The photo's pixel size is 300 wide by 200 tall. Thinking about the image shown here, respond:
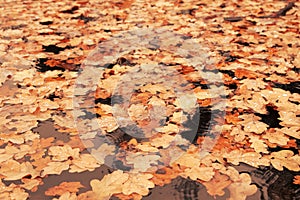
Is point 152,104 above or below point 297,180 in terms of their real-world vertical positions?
above

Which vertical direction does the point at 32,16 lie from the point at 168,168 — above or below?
above

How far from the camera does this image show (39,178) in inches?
89.7

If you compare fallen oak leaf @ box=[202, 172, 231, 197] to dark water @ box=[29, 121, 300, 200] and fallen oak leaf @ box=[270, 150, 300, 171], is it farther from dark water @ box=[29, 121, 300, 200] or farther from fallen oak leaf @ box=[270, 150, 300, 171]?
fallen oak leaf @ box=[270, 150, 300, 171]

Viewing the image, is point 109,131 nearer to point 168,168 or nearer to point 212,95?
point 168,168

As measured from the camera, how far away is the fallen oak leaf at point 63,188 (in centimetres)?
218

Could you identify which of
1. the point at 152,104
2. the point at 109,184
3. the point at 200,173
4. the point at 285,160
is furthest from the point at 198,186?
the point at 152,104

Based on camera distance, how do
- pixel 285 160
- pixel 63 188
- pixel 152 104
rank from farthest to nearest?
pixel 152 104 < pixel 285 160 < pixel 63 188

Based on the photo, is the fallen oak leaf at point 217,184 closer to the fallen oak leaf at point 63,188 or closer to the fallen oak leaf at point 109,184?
the fallen oak leaf at point 109,184

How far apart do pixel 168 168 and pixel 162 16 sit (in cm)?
360

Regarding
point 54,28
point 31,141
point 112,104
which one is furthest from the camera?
point 54,28

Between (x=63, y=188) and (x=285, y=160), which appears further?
(x=285, y=160)

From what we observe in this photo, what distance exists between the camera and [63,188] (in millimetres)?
2223

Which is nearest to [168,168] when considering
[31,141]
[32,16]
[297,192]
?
[297,192]

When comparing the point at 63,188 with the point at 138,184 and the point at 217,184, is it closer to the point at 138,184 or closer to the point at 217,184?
the point at 138,184
